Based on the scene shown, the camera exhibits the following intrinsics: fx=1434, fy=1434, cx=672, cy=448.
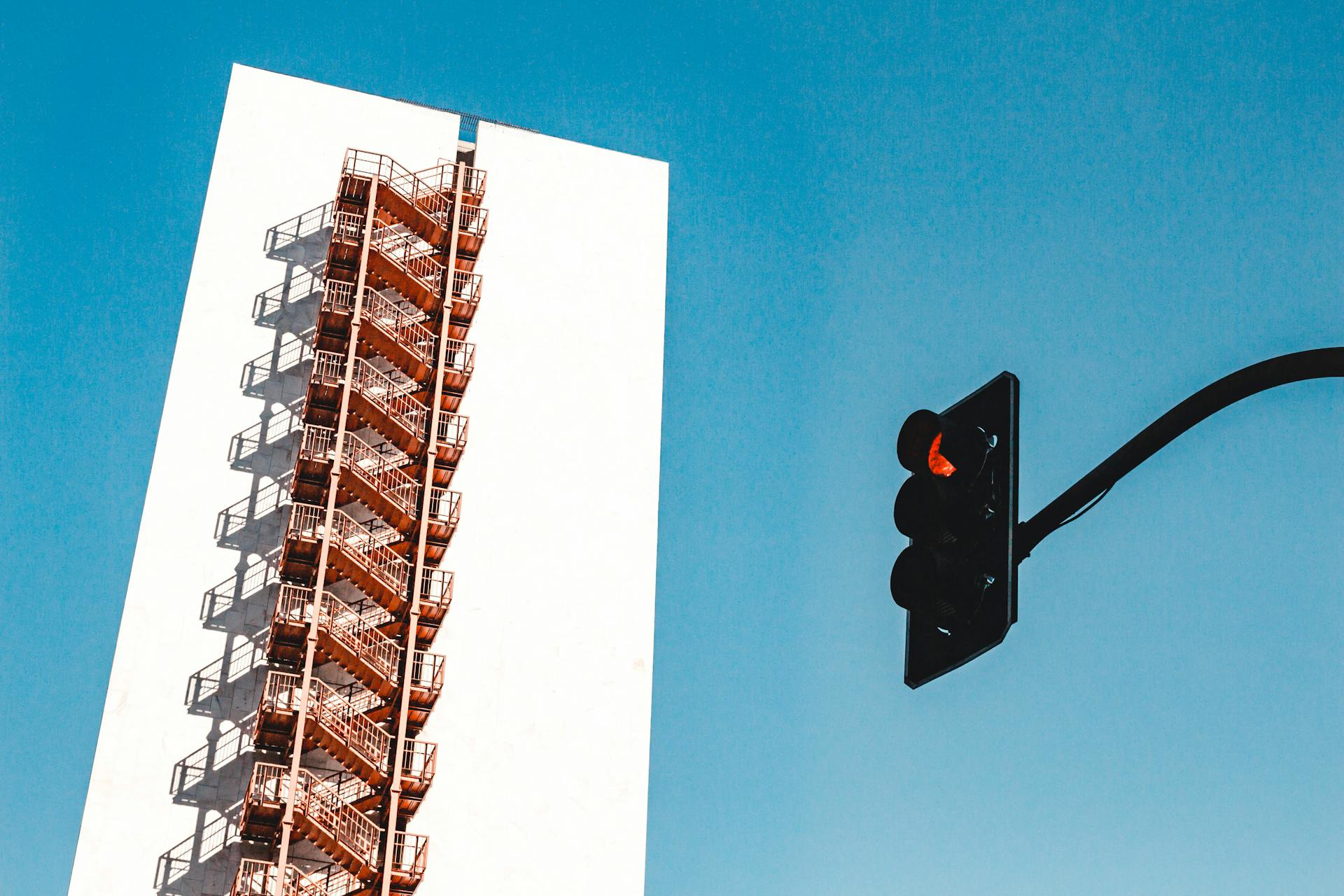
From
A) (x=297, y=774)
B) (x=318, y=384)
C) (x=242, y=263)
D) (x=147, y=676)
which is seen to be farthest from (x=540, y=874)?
(x=242, y=263)

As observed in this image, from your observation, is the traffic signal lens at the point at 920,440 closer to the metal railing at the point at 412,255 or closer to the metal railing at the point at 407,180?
the metal railing at the point at 412,255

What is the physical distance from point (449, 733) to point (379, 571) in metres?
5.14

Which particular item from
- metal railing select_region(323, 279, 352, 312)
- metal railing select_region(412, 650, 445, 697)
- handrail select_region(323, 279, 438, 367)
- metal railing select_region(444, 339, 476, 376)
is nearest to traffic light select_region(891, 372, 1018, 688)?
metal railing select_region(412, 650, 445, 697)

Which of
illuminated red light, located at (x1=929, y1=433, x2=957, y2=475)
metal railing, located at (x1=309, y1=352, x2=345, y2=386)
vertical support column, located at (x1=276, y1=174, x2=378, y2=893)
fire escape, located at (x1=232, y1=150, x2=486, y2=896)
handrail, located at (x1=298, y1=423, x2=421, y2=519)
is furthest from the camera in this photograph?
metal railing, located at (x1=309, y1=352, x2=345, y2=386)

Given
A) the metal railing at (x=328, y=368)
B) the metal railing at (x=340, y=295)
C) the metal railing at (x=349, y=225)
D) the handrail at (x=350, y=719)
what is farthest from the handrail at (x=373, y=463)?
the metal railing at (x=349, y=225)

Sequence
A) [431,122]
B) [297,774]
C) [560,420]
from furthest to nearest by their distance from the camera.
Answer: [431,122], [560,420], [297,774]

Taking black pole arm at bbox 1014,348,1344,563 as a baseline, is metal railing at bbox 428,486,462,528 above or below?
above

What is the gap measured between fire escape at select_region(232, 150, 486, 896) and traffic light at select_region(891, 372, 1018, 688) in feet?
111

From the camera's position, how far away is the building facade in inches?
1555

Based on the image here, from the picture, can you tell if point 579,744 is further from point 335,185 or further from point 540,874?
point 335,185

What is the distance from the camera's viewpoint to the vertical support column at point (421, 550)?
3916 cm

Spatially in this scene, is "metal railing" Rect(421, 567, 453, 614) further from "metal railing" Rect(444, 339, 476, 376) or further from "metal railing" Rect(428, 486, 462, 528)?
"metal railing" Rect(444, 339, 476, 376)

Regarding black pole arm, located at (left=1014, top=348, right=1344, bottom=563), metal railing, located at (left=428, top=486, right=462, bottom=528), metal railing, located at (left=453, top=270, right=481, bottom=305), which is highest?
metal railing, located at (left=453, top=270, right=481, bottom=305)

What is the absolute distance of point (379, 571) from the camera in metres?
41.9
